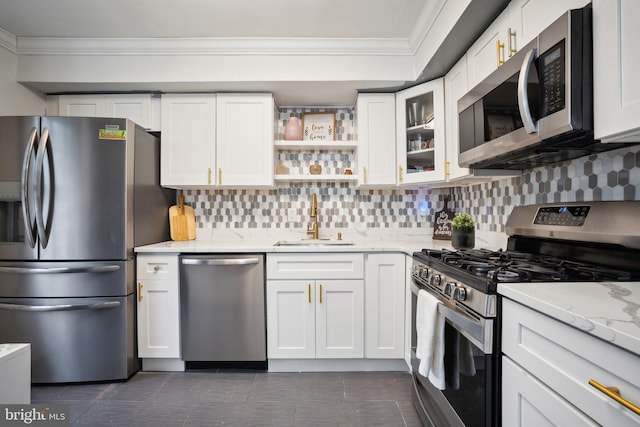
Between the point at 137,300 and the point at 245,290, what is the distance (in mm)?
770

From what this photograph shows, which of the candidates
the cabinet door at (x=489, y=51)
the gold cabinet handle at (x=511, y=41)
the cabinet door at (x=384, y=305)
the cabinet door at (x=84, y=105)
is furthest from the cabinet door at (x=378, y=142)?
the cabinet door at (x=84, y=105)

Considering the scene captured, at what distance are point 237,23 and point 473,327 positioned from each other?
91.5 inches

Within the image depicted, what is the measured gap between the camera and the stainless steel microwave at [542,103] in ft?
3.57

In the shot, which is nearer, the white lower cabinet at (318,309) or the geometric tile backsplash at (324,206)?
the white lower cabinet at (318,309)

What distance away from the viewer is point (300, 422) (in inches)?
72.4

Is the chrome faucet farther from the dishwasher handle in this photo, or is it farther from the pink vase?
the dishwasher handle

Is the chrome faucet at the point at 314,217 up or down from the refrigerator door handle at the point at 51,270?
up

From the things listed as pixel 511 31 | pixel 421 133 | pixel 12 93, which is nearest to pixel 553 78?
pixel 511 31

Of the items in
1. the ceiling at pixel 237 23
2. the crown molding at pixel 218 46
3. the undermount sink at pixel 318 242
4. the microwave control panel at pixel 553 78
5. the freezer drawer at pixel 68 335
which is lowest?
the freezer drawer at pixel 68 335

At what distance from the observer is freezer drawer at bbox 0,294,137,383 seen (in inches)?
87.7

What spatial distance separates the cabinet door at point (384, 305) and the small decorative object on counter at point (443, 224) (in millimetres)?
658

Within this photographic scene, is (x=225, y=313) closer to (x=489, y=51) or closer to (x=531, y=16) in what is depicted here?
(x=489, y=51)

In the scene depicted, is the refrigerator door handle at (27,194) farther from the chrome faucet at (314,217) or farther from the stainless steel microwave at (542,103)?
the stainless steel microwave at (542,103)

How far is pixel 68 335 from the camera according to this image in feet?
7.38
